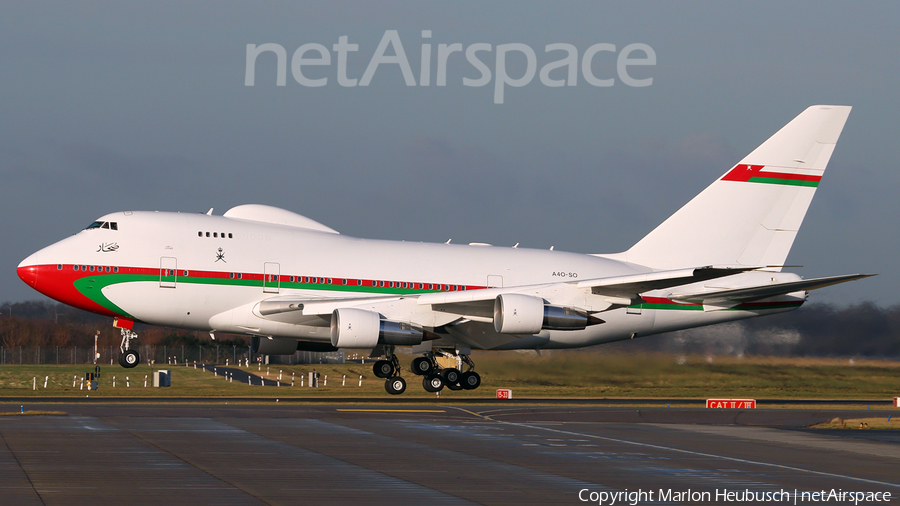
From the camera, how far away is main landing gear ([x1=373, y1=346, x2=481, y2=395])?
125 feet

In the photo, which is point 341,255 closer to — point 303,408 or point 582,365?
point 303,408

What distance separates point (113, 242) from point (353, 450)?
18862 millimetres

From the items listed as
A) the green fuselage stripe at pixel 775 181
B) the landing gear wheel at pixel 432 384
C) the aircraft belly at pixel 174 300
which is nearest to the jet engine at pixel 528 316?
the landing gear wheel at pixel 432 384

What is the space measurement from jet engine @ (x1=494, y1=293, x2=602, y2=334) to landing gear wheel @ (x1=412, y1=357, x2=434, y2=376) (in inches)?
181

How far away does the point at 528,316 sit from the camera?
34656 mm

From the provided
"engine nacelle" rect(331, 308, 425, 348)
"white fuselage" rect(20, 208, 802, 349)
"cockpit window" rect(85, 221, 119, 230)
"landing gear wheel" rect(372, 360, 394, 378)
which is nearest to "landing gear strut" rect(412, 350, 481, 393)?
"landing gear wheel" rect(372, 360, 394, 378)

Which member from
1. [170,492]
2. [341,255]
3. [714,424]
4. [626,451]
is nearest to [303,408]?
[341,255]

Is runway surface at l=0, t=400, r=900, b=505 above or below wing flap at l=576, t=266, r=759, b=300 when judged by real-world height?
below

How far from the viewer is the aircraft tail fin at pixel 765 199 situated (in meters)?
40.6

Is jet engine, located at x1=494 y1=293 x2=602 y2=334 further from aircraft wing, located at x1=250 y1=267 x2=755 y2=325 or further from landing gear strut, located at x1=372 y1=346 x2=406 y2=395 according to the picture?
landing gear strut, located at x1=372 y1=346 x2=406 y2=395

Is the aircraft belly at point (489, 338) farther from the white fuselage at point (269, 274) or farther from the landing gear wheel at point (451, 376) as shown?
the landing gear wheel at point (451, 376)

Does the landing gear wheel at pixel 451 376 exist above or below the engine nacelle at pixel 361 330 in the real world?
below

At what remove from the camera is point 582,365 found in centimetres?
4203

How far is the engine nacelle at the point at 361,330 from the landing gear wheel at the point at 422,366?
3737 mm
